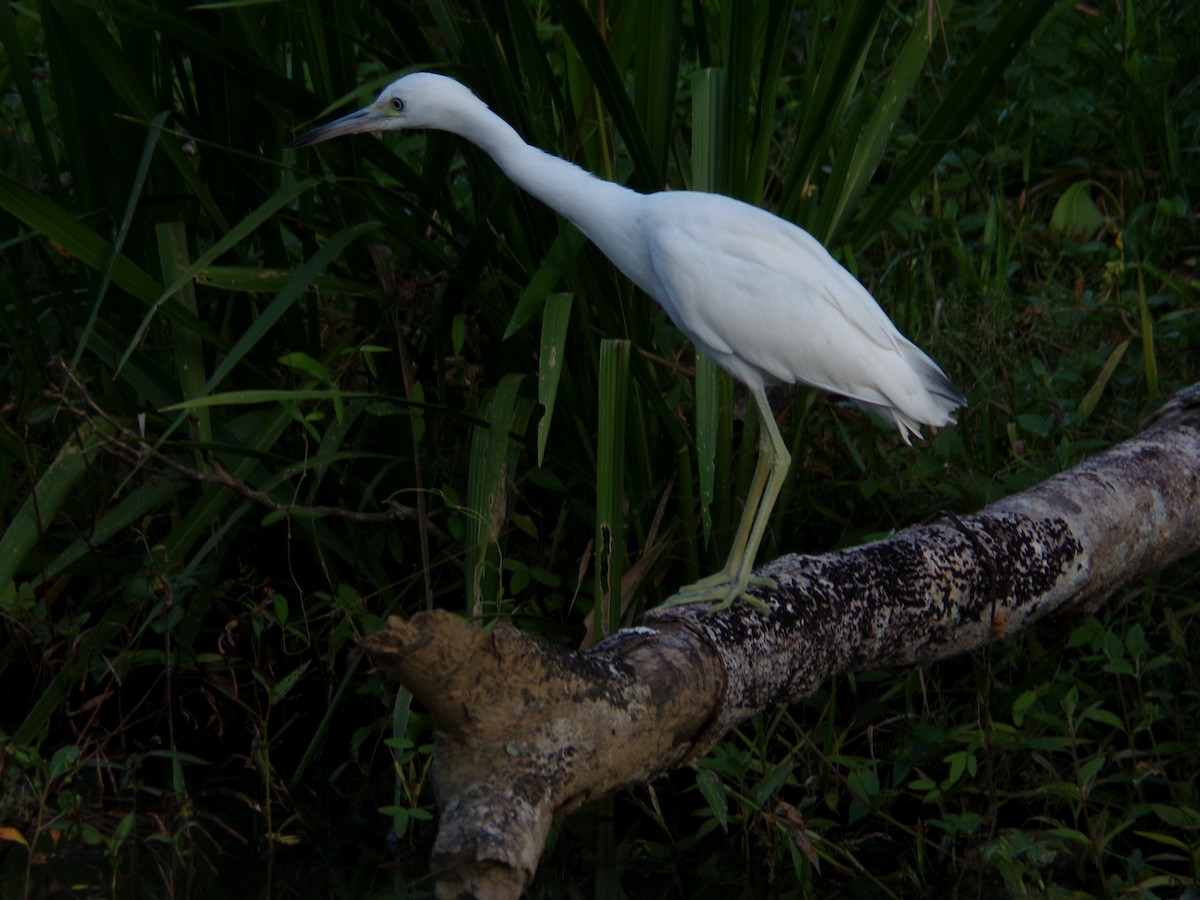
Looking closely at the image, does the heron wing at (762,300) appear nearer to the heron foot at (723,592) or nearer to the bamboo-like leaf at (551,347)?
the bamboo-like leaf at (551,347)

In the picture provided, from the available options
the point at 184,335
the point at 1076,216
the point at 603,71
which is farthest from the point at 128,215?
the point at 1076,216

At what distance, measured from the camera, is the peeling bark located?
1.56 meters

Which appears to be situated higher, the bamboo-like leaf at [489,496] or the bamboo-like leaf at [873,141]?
the bamboo-like leaf at [873,141]

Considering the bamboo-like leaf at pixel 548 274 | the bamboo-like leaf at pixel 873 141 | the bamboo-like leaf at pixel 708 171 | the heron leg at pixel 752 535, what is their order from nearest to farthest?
the heron leg at pixel 752 535 < the bamboo-like leaf at pixel 708 171 < the bamboo-like leaf at pixel 548 274 < the bamboo-like leaf at pixel 873 141

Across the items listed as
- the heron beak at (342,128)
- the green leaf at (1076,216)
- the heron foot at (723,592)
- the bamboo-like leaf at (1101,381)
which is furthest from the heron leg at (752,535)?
the green leaf at (1076,216)

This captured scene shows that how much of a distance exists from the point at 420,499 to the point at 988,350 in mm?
1640

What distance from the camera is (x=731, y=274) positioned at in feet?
8.79

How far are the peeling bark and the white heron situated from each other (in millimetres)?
343

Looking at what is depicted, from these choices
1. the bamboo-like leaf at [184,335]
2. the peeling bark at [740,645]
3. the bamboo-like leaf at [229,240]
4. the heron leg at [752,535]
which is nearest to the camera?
the peeling bark at [740,645]

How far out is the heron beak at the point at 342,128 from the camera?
105 inches

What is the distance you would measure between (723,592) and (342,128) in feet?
3.75

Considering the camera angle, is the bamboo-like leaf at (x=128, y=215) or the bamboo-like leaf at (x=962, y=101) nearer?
the bamboo-like leaf at (x=128, y=215)

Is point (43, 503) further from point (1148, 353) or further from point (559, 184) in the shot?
point (1148, 353)

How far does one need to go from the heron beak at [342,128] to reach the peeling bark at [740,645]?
1140 millimetres
